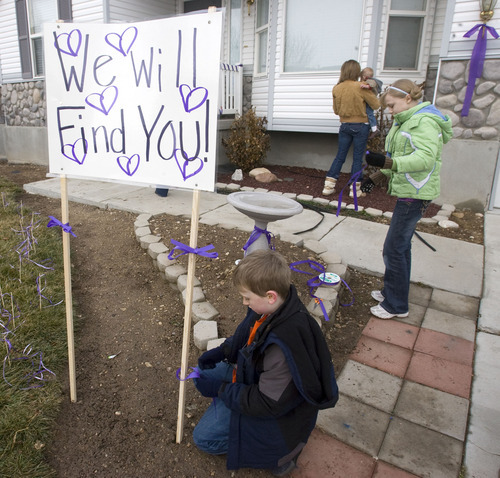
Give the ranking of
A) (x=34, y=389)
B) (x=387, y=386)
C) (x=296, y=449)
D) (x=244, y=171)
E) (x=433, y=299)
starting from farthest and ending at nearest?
(x=244, y=171), (x=433, y=299), (x=387, y=386), (x=34, y=389), (x=296, y=449)

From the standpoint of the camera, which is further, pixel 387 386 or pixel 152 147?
pixel 387 386

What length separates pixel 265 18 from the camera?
26.7ft

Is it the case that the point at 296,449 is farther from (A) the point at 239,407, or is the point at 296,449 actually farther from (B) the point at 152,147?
(B) the point at 152,147

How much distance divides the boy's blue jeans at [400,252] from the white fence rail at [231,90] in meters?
5.92

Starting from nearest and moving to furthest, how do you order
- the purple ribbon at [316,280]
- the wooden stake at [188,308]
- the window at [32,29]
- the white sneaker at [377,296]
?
the wooden stake at [188,308] < the purple ribbon at [316,280] < the white sneaker at [377,296] < the window at [32,29]

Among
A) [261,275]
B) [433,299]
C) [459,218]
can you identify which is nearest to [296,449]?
[261,275]

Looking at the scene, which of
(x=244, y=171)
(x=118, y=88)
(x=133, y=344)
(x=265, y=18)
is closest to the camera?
(x=118, y=88)

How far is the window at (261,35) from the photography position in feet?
26.6

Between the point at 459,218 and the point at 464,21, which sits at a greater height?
the point at 464,21

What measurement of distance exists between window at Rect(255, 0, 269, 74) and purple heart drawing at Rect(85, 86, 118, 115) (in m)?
6.94

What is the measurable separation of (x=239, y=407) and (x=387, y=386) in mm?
1198

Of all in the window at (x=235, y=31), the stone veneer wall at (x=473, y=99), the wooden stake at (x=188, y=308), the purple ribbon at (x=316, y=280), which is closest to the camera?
the wooden stake at (x=188, y=308)

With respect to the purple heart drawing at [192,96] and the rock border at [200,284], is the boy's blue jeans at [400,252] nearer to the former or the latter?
the rock border at [200,284]

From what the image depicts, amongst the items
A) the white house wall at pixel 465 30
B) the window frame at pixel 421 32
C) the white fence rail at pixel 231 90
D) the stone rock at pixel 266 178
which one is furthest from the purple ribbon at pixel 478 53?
the white fence rail at pixel 231 90
